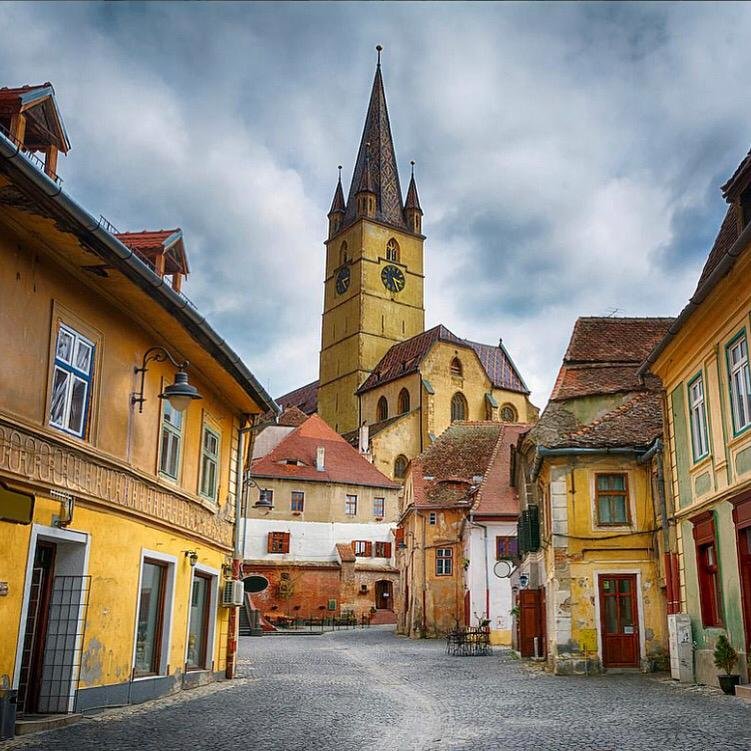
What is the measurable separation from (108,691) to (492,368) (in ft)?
217

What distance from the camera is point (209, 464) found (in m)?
16.7

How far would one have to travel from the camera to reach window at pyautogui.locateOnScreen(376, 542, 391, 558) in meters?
52.9

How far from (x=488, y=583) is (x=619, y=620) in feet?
48.7

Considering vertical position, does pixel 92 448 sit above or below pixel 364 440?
below

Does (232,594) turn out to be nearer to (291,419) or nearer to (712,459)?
(712,459)

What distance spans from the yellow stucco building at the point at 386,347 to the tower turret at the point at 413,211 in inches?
4.7

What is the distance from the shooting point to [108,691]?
1191cm

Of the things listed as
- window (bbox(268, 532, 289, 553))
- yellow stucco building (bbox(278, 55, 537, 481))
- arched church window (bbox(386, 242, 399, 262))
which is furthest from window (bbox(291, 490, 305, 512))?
arched church window (bbox(386, 242, 399, 262))

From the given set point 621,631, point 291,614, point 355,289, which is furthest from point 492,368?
point 621,631

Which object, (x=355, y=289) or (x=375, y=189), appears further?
(x=375, y=189)

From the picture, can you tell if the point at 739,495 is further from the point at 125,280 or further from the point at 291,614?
the point at 291,614

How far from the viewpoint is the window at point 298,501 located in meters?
51.4

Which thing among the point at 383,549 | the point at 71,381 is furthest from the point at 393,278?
the point at 71,381

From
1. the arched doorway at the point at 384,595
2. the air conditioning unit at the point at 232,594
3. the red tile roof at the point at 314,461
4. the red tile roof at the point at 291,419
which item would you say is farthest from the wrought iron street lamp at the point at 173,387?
the red tile roof at the point at 291,419
